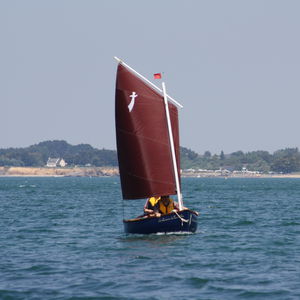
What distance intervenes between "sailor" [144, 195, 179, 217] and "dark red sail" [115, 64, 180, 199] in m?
0.35

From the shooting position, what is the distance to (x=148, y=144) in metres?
37.9

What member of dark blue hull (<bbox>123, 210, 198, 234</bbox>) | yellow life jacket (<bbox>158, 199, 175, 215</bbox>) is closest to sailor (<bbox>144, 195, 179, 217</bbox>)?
yellow life jacket (<bbox>158, 199, 175, 215</bbox>)

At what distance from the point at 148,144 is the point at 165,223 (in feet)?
12.8

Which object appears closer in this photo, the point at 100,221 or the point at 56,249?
the point at 56,249

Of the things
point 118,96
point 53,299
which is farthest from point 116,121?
point 53,299

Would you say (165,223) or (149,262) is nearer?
(149,262)

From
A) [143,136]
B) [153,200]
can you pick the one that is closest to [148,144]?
[143,136]

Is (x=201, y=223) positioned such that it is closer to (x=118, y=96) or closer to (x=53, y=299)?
(x=118, y=96)

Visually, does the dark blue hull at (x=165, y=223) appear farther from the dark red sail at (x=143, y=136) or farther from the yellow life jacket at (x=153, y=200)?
the dark red sail at (x=143, y=136)

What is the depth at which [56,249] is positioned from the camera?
111 ft

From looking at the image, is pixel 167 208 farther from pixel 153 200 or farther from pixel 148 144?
pixel 148 144

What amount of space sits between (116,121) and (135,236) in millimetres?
5626

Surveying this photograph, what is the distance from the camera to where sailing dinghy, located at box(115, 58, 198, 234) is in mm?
37281

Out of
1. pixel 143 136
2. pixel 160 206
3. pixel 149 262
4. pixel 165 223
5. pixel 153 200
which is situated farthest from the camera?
pixel 153 200
